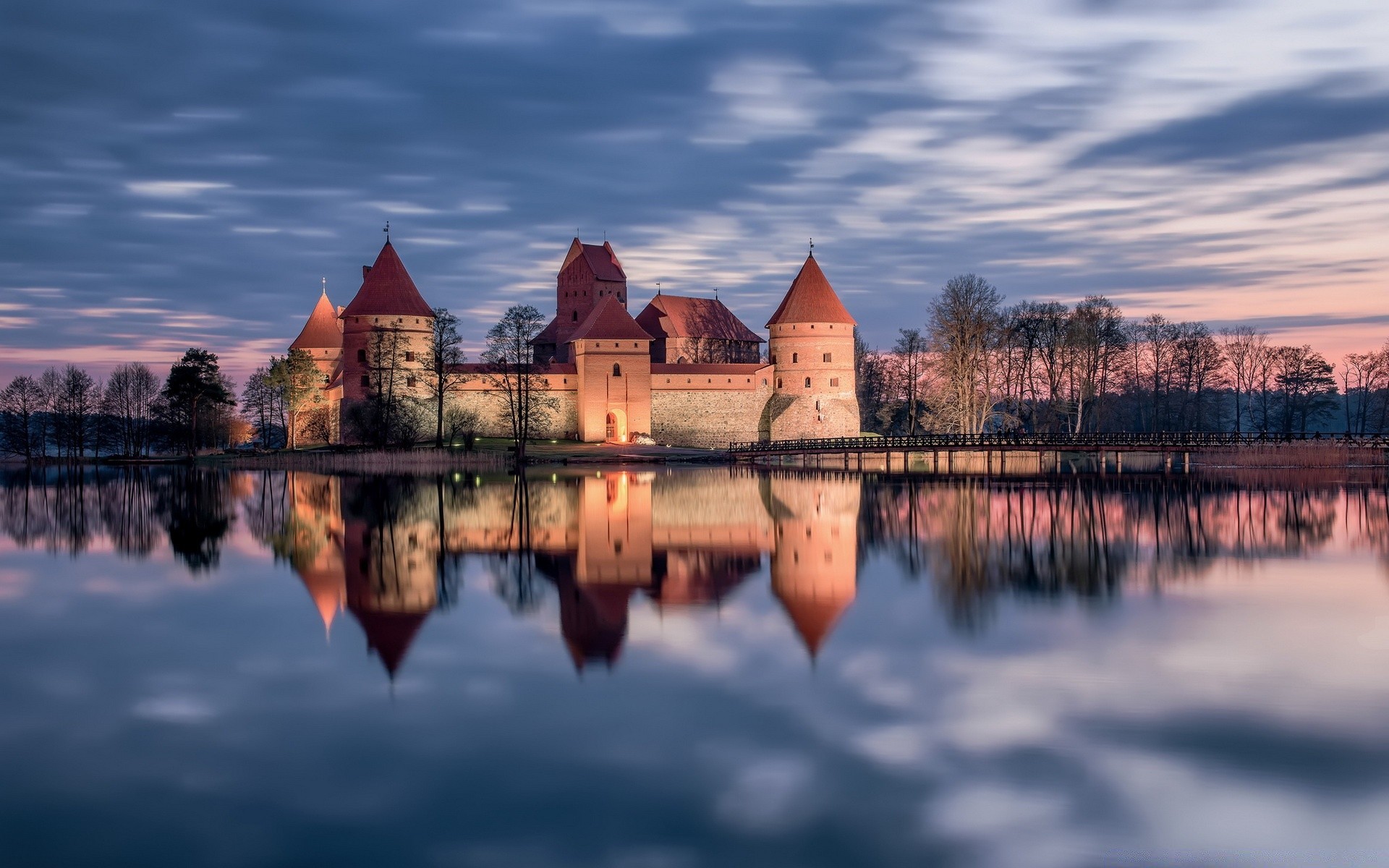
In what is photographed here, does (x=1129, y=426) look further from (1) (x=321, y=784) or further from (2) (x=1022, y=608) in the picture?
(1) (x=321, y=784)

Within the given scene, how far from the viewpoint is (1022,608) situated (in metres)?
13.5

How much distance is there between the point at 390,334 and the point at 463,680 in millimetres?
38843

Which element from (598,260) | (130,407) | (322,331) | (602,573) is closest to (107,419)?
(130,407)

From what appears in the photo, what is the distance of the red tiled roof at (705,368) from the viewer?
50938 mm

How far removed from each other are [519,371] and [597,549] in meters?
26.4

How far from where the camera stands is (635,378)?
1937 inches

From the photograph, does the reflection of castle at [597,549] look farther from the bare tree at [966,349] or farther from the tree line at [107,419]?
the tree line at [107,419]

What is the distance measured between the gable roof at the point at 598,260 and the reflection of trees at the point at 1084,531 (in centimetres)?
2788

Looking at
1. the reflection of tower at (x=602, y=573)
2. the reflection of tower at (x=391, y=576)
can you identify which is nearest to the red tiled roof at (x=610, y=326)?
the reflection of tower at (x=602, y=573)

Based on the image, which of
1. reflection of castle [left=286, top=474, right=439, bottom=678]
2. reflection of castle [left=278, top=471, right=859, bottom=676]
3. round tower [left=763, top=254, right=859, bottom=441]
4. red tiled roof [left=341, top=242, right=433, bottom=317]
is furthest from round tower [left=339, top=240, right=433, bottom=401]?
reflection of castle [left=286, top=474, right=439, bottom=678]

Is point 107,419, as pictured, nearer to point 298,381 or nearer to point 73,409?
point 73,409

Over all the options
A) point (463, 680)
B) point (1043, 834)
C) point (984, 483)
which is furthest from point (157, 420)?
point (1043, 834)

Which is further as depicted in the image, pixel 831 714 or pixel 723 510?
pixel 723 510

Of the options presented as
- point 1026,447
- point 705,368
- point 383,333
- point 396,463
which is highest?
point 383,333
